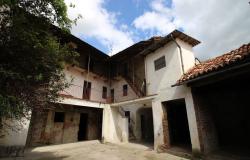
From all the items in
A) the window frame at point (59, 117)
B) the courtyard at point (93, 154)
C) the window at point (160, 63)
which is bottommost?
the courtyard at point (93, 154)

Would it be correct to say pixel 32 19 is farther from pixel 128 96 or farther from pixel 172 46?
pixel 128 96

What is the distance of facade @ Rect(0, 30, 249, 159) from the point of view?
7.93m

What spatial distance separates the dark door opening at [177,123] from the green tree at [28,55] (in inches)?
284

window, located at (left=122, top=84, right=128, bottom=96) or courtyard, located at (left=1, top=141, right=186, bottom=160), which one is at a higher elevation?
window, located at (left=122, top=84, right=128, bottom=96)

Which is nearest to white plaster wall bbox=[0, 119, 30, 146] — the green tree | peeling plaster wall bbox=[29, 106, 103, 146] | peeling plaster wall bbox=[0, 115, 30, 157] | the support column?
peeling plaster wall bbox=[0, 115, 30, 157]

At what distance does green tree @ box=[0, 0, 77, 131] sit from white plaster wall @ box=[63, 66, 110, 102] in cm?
789

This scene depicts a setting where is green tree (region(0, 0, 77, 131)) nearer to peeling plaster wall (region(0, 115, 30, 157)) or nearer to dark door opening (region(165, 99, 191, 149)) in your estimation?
peeling plaster wall (region(0, 115, 30, 157))

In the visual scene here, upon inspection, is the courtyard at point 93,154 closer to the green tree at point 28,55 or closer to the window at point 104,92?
the green tree at point 28,55

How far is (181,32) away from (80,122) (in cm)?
1197

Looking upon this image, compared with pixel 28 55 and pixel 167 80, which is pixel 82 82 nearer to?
pixel 167 80

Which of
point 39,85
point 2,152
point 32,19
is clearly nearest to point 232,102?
point 39,85

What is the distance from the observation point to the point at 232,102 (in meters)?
9.67

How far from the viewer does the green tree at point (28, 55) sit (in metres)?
4.52

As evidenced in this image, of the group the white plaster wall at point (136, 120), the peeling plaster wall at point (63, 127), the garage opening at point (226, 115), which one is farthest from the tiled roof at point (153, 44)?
the peeling plaster wall at point (63, 127)
